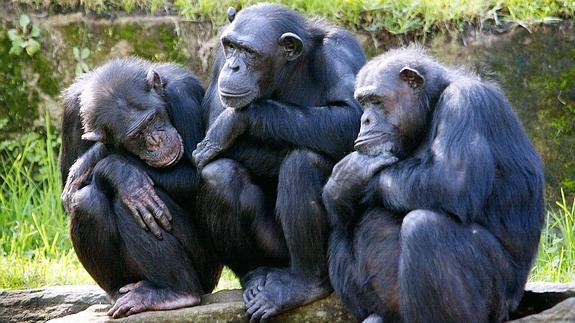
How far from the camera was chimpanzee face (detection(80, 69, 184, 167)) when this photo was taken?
785 cm

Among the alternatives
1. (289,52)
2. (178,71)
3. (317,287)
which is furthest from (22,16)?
(317,287)

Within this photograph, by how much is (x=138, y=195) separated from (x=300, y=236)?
1.19 metres

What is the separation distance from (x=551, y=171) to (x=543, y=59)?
3.65 feet

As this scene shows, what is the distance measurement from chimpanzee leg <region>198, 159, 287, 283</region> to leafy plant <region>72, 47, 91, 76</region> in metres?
4.71

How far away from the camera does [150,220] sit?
7797mm

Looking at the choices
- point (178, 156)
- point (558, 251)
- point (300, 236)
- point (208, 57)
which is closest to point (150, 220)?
point (178, 156)

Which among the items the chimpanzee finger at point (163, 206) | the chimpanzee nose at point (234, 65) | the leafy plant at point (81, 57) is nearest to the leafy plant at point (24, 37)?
the leafy plant at point (81, 57)

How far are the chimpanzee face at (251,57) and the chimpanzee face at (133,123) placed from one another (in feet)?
1.87

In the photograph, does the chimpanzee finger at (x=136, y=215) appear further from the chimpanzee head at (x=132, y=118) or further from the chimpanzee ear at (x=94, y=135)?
the chimpanzee ear at (x=94, y=135)

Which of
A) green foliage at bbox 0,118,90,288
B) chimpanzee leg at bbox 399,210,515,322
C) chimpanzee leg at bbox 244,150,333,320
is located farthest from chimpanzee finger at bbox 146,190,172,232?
green foliage at bbox 0,118,90,288

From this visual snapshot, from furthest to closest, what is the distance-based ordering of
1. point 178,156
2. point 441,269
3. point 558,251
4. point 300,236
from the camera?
point 558,251, point 178,156, point 300,236, point 441,269

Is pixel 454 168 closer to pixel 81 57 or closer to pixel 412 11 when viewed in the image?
pixel 412 11

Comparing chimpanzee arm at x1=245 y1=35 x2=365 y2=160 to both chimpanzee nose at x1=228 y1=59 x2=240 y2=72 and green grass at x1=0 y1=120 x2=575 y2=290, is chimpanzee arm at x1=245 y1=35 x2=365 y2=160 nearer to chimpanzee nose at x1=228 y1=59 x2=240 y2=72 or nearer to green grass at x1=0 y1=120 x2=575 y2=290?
chimpanzee nose at x1=228 y1=59 x2=240 y2=72

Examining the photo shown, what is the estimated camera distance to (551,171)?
37.5 ft
